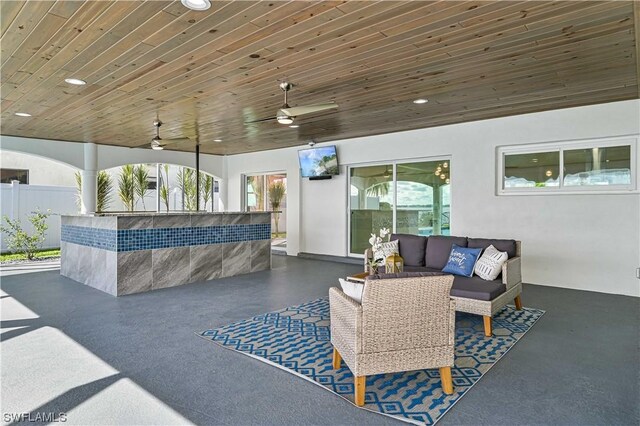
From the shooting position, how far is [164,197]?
11.3 m

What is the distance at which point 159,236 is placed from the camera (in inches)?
226

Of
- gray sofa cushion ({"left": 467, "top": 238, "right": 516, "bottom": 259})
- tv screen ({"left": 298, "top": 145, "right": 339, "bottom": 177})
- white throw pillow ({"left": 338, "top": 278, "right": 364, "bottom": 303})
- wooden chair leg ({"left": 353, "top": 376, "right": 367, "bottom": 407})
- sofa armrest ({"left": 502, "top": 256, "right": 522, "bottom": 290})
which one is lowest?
wooden chair leg ({"left": 353, "top": 376, "right": 367, "bottom": 407})

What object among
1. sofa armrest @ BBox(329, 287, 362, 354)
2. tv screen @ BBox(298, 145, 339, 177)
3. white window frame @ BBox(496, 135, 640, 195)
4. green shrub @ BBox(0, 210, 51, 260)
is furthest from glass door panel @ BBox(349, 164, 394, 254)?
green shrub @ BBox(0, 210, 51, 260)

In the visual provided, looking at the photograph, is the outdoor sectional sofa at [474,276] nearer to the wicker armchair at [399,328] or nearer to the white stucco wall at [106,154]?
the wicker armchair at [399,328]

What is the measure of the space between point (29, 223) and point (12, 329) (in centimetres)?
707

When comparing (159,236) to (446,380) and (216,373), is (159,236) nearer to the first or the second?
(216,373)

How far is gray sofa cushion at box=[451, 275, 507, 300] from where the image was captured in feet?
12.1

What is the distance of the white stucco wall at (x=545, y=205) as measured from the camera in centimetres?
518

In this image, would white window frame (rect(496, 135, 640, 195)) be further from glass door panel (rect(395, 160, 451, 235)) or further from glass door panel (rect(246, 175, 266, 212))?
glass door panel (rect(246, 175, 266, 212))

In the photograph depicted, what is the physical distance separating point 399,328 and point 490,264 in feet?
7.27

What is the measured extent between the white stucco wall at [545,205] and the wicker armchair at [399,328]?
13.5 feet

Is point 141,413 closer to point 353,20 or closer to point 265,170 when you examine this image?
point 353,20

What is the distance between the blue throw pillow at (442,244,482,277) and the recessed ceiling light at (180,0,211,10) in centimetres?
360

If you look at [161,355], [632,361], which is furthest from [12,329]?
[632,361]
